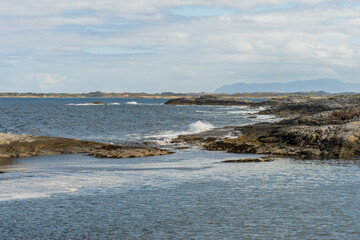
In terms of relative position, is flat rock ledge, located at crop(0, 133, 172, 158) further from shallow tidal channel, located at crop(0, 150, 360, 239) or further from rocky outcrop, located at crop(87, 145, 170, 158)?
shallow tidal channel, located at crop(0, 150, 360, 239)

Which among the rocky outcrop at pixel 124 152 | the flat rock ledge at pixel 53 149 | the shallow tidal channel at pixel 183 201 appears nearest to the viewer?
the shallow tidal channel at pixel 183 201

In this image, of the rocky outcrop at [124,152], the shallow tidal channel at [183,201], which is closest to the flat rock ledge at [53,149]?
the rocky outcrop at [124,152]

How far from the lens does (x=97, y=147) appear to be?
119 ft

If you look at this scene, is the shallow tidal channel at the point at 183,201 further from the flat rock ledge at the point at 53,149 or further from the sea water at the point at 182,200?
the flat rock ledge at the point at 53,149

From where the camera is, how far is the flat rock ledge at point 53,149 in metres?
32.7

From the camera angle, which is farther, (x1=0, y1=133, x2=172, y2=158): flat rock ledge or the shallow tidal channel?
(x1=0, y1=133, x2=172, y2=158): flat rock ledge

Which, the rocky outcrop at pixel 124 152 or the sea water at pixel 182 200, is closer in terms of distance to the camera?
the sea water at pixel 182 200

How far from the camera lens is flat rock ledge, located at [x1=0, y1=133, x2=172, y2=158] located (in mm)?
32656

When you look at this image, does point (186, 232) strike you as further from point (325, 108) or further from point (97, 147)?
point (325, 108)

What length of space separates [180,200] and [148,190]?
8.20 ft

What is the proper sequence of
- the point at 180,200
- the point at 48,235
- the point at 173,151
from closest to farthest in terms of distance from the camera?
the point at 48,235
the point at 180,200
the point at 173,151

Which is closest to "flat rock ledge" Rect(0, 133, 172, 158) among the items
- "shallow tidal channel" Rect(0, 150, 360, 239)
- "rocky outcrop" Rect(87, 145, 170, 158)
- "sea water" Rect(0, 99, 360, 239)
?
"rocky outcrop" Rect(87, 145, 170, 158)

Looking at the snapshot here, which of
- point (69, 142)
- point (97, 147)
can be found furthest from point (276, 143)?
point (69, 142)

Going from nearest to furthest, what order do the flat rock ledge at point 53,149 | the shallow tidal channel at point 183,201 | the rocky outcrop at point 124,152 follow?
the shallow tidal channel at point 183,201 < the rocky outcrop at point 124,152 < the flat rock ledge at point 53,149
